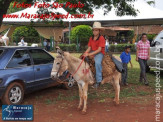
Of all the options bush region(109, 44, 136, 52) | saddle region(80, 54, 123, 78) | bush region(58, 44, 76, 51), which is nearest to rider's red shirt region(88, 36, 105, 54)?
saddle region(80, 54, 123, 78)

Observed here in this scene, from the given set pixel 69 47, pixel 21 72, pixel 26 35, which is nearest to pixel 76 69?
pixel 21 72

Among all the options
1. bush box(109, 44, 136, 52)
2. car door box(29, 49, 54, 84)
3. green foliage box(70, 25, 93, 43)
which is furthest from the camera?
green foliage box(70, 25, 93, 43)

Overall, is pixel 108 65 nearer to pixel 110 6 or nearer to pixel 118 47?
pixel 110 6

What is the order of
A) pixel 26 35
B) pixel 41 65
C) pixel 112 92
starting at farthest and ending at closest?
pixel 26 35, pixel 112 92, pixel 41 65

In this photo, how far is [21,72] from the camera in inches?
230

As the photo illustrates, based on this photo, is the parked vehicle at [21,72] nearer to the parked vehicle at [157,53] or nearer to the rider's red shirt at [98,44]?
the rider's red shirt at [98,44]

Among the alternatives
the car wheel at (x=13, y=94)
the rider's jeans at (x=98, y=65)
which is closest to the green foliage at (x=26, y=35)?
the car wheel at (x=13, y=94)

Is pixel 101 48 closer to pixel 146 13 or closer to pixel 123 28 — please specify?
pixel 146 13

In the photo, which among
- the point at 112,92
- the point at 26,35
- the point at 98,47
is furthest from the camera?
the point at 26,35

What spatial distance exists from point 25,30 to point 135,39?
14464 millimetres

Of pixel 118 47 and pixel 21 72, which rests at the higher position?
pixel 118 47

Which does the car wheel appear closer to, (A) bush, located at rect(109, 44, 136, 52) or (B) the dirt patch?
(B) the dirt patch

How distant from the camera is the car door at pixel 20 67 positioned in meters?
5.58

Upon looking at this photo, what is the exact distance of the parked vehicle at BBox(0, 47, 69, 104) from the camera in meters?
5.45
